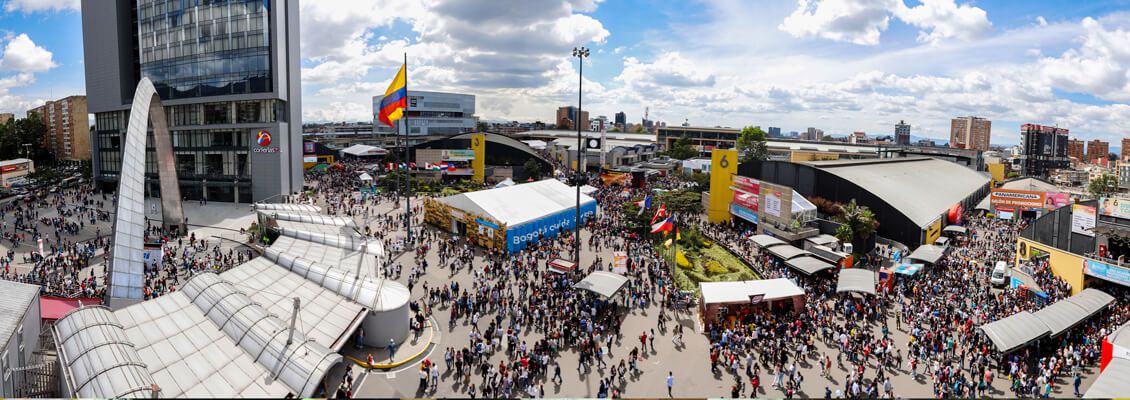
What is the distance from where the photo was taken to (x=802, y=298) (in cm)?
2277

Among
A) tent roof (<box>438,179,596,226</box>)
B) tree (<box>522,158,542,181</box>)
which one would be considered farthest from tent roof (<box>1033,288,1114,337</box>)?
tree (<box>522,158,542,181</box>)

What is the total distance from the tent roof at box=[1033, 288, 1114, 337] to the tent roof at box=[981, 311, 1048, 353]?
494mm

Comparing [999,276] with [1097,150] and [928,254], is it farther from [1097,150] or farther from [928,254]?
[1097,150]

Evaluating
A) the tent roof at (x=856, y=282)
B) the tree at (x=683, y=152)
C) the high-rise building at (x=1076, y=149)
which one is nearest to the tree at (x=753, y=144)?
the tree at (x=683, y=152)

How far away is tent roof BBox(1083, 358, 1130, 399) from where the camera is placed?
1387cm

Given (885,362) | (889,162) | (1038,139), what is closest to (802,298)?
(885,362)

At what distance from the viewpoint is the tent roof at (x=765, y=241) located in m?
33.0

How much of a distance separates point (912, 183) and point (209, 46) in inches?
2517

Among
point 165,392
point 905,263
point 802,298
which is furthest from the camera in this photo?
point 905,263

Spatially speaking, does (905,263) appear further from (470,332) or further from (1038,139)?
(1038,139)

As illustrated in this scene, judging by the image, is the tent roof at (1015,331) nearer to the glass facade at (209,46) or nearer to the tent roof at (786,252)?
the tent roof at (786,252)

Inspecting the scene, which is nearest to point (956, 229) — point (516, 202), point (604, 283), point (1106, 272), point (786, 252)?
point (1106, 272)

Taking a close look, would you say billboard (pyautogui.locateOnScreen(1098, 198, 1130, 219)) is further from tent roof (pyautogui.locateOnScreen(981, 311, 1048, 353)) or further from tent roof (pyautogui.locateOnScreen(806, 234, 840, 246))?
tent roof (pyautogui.locateOnScreen(981, 311, 1048, 353))

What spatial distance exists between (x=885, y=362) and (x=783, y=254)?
1252 cm
